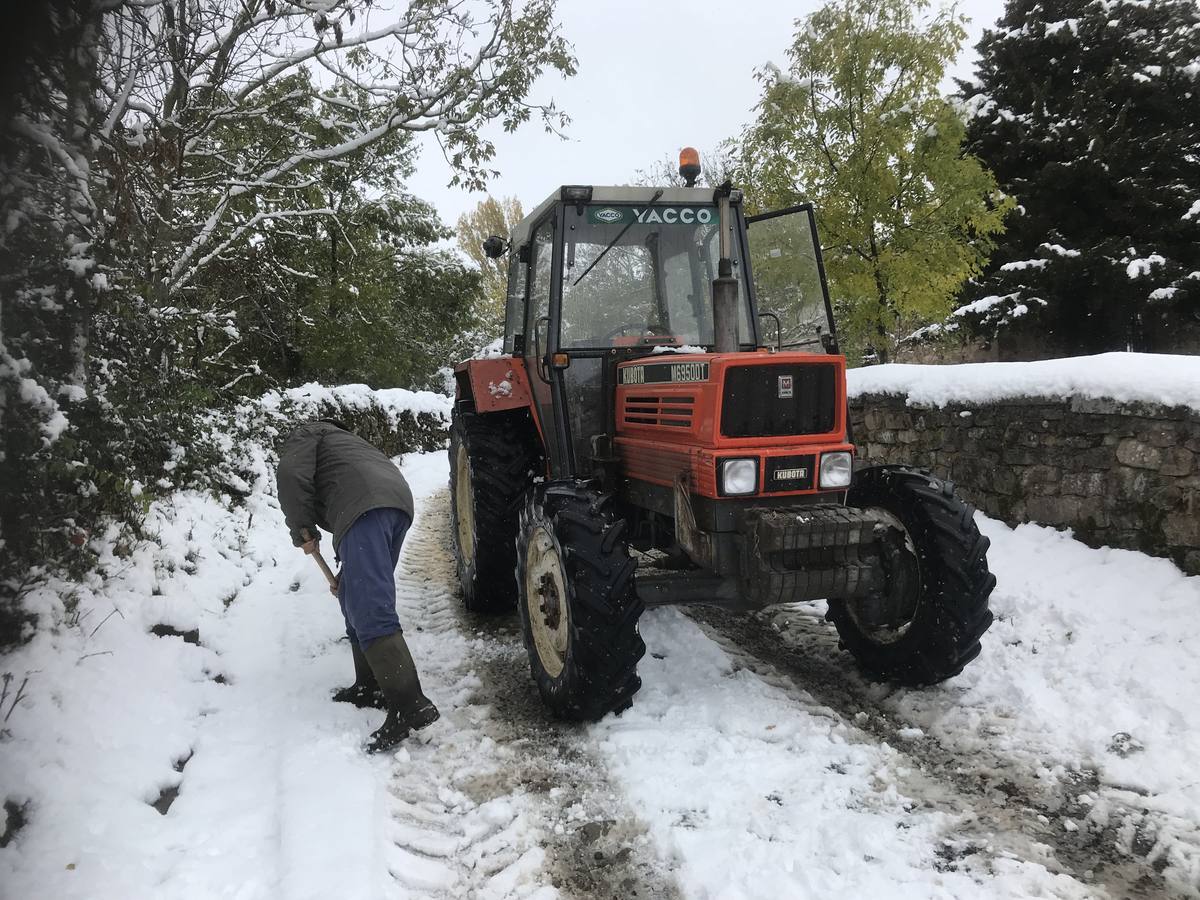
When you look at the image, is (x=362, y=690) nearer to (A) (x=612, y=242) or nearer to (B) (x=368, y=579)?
(B) (x=368, y=579)

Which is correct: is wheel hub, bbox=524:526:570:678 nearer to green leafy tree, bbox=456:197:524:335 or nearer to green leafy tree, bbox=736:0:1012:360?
green leafy tree, bbox=736:0:1012:360

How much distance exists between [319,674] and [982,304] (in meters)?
14.3

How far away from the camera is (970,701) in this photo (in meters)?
3.41

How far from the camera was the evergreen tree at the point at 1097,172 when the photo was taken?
13.1 metres

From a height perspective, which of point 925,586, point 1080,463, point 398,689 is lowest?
point 398,689

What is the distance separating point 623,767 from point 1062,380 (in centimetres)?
403

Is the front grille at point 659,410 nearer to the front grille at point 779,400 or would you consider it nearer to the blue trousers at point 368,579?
the front grille at point 779,400

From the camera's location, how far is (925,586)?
3.43 metres

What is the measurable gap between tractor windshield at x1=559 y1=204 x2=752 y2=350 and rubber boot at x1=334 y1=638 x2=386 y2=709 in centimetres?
188

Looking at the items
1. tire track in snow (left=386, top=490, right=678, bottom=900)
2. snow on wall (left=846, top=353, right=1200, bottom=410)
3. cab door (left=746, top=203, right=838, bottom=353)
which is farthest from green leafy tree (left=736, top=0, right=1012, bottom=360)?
tire track in snow (left=386, top=490, right=678, bottom=900)

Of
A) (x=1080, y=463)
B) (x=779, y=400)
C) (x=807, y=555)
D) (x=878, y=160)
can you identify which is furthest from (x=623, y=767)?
(x=878, y=160)

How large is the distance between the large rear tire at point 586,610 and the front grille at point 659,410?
498 millimetres

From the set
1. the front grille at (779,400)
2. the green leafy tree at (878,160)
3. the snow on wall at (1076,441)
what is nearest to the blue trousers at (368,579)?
the front grille at (779,400)

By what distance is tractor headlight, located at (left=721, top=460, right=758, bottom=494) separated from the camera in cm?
315
